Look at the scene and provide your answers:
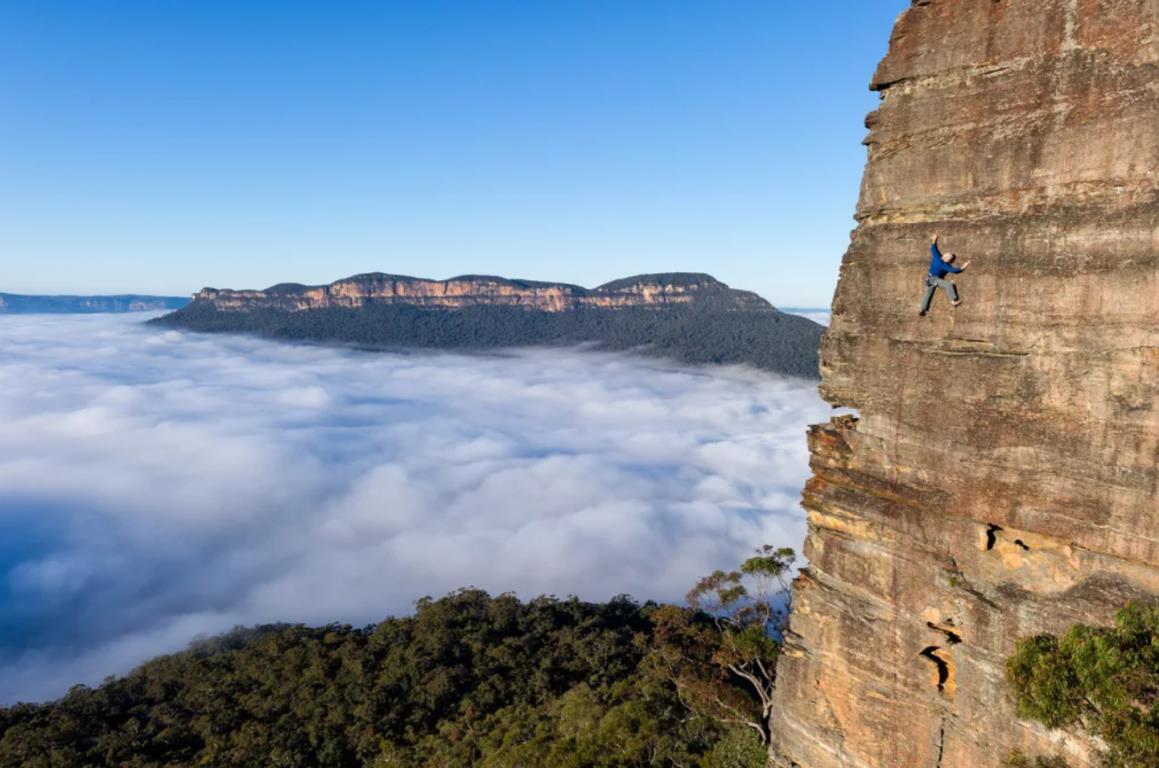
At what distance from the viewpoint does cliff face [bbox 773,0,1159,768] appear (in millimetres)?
9719

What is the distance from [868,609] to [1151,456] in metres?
5.23

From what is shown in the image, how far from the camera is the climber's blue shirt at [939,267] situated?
1135 cm

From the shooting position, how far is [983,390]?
1127cm

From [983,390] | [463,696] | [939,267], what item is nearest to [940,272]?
[939,267]

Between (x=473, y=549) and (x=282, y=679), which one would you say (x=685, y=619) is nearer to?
(x=282, y=679)

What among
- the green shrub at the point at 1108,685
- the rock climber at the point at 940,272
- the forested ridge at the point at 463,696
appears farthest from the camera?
the forested ridge at the point at 463,696


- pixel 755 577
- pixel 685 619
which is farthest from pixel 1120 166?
pixel 685 619

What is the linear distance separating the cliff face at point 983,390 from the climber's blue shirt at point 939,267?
11.9 inches

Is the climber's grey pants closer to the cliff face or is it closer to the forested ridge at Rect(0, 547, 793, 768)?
the cliff face

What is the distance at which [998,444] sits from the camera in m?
11.1

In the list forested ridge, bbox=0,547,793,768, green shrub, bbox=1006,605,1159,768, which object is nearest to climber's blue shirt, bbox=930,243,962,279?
green shrub, bbox=1006,605,1159,768

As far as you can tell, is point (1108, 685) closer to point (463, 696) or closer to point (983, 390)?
point (983, 390)

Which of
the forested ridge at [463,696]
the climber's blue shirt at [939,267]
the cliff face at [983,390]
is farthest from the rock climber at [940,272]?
the forested ridge at [463,696]

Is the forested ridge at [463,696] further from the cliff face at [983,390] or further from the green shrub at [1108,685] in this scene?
the green shrub at [1108,685]
